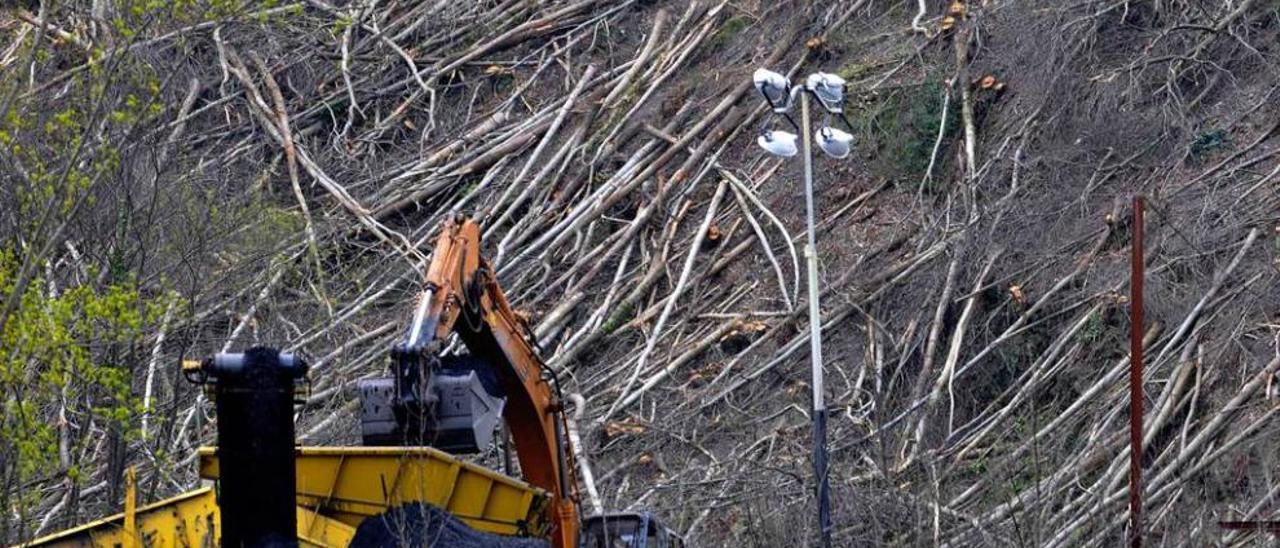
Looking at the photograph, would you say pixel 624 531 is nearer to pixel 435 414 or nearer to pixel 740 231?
pixel 435 414

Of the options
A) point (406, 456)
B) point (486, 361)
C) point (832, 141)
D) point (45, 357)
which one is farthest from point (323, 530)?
point (832, 141)

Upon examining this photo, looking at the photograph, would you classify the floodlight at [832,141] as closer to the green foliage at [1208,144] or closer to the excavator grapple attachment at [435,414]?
the excavator grapple attachment at [435,414]

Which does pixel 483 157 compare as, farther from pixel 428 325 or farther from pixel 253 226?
pixel 428 325

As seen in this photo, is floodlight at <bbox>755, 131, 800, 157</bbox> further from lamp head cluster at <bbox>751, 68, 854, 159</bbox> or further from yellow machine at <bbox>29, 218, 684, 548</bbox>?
yellow machine at <bbox>29, 218, 684, 548</bbox>

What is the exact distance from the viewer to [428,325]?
12.0 metres

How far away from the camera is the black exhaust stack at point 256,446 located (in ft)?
34.5

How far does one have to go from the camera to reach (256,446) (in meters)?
10.6

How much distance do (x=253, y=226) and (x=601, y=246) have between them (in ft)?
15.9

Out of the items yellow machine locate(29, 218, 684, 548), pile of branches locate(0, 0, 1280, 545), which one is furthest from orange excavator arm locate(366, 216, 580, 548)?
pile of branches locate(0, 0, 1280, 545)

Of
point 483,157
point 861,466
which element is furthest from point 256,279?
point 861,466

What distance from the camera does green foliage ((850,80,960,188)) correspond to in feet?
86.0

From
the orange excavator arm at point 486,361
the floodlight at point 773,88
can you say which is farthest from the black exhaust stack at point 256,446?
the floodlight at point 773,88

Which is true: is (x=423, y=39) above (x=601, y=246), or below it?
above

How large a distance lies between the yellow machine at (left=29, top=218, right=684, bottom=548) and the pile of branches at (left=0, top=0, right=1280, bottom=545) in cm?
373
